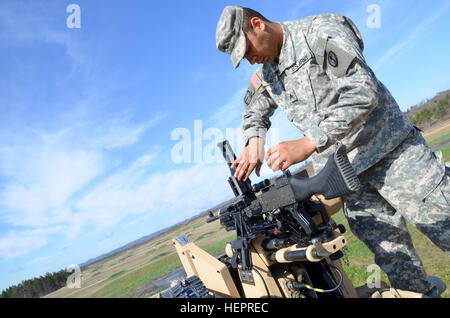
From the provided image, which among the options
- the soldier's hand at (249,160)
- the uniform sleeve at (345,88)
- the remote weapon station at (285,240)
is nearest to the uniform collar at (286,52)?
the uniform sleeve at (345,88)

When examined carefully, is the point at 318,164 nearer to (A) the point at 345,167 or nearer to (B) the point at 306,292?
(A) the point at 345,167

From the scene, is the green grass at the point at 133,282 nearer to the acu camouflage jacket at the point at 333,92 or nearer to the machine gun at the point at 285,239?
the machine gun at the point at 285,239

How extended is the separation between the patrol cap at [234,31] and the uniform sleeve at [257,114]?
63 centimetres

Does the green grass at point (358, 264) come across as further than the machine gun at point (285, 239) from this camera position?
Yes

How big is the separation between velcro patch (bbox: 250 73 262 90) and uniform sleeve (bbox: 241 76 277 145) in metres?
0.02

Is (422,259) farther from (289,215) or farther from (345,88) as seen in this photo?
(345,88)

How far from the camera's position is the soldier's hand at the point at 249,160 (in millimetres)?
2586

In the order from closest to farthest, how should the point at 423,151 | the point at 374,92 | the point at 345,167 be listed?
the point at 345,167 → the point at 374,92 → the point at 423,151

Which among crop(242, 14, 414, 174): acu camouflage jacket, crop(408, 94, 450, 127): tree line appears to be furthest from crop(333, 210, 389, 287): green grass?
crop(408, 94, 450, 127): tree line

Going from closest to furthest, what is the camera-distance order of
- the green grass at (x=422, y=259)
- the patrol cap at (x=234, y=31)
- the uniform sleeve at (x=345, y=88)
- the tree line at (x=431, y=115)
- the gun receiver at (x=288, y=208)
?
the gun receiver at (x=288, y=208) < the uniform sleeve at (x=345, y=88) < the patrol cap at (x=234, y=31) < the green grass at (x=422, y=259) < the tree line at (x=431, y=115)

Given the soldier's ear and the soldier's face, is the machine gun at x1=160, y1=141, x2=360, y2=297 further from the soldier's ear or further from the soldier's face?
the soldier's ear
